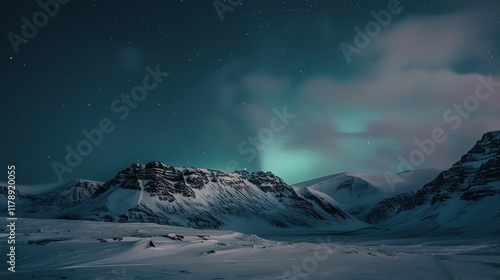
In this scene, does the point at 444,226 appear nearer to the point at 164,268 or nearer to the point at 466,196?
the point at 466,196

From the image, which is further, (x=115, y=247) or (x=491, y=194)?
(x=491, y=194)

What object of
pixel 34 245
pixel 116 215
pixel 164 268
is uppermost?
pixel 116 215

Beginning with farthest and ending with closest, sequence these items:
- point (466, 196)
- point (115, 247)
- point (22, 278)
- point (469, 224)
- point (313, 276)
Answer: point (466, 196) < point (469, 224) < point (115, 247) < point (313, 276) < point (22, 278)

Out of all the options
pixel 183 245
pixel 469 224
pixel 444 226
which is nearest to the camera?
pixel 183 245

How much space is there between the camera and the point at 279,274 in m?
15.7

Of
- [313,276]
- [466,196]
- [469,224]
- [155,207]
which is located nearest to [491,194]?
[466,196]

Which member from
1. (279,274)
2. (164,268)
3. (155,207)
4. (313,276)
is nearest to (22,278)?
(164,268)

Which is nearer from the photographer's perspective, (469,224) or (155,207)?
(469,224)

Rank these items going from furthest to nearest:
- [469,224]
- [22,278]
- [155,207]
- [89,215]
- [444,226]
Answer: [155,207] < [89,215] < [444,226] < [469,224] < [22,278]

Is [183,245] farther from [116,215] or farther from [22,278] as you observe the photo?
[116,215]

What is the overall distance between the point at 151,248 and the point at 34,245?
8570 millimetres

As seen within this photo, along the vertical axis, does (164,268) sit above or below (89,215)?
below

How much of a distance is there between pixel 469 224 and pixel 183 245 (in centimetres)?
15632

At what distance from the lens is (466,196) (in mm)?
183125
